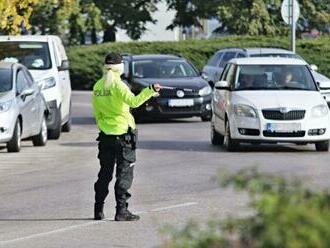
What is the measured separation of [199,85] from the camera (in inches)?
1081

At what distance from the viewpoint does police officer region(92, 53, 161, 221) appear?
11.5 meters

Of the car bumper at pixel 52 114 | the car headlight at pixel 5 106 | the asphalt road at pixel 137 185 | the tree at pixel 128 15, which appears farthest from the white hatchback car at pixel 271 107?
the tree at pixel 128 15

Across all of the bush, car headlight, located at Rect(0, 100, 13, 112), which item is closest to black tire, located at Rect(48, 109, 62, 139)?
car headlight, located at Rect(0, 100, 13, 112)

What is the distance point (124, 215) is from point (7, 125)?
27.3 feet

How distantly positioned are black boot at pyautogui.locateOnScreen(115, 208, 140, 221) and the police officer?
4cm

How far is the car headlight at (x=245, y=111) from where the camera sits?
1886cm

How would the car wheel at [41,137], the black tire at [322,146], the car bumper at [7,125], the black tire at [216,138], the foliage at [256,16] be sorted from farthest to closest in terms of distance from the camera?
the foliage at [256,16] < the car wheel at [41,137] < the black tire at [216,138] < the car bumper at [7,125] < the black tire at [322,146]

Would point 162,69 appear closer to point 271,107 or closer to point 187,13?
point 271,107

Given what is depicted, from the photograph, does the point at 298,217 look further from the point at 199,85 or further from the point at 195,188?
the point at 199,85

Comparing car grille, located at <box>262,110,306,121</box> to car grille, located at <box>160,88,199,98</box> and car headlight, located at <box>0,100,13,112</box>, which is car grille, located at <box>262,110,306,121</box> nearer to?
car headlight, located at <box>0,100,13,112</box>

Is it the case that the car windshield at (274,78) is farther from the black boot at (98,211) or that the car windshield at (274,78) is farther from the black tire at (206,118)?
the black boot at (98,211)

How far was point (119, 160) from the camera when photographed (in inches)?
453

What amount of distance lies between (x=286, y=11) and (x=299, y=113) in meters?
16.1

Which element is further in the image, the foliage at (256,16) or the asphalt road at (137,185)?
the foliage at (256,16)
